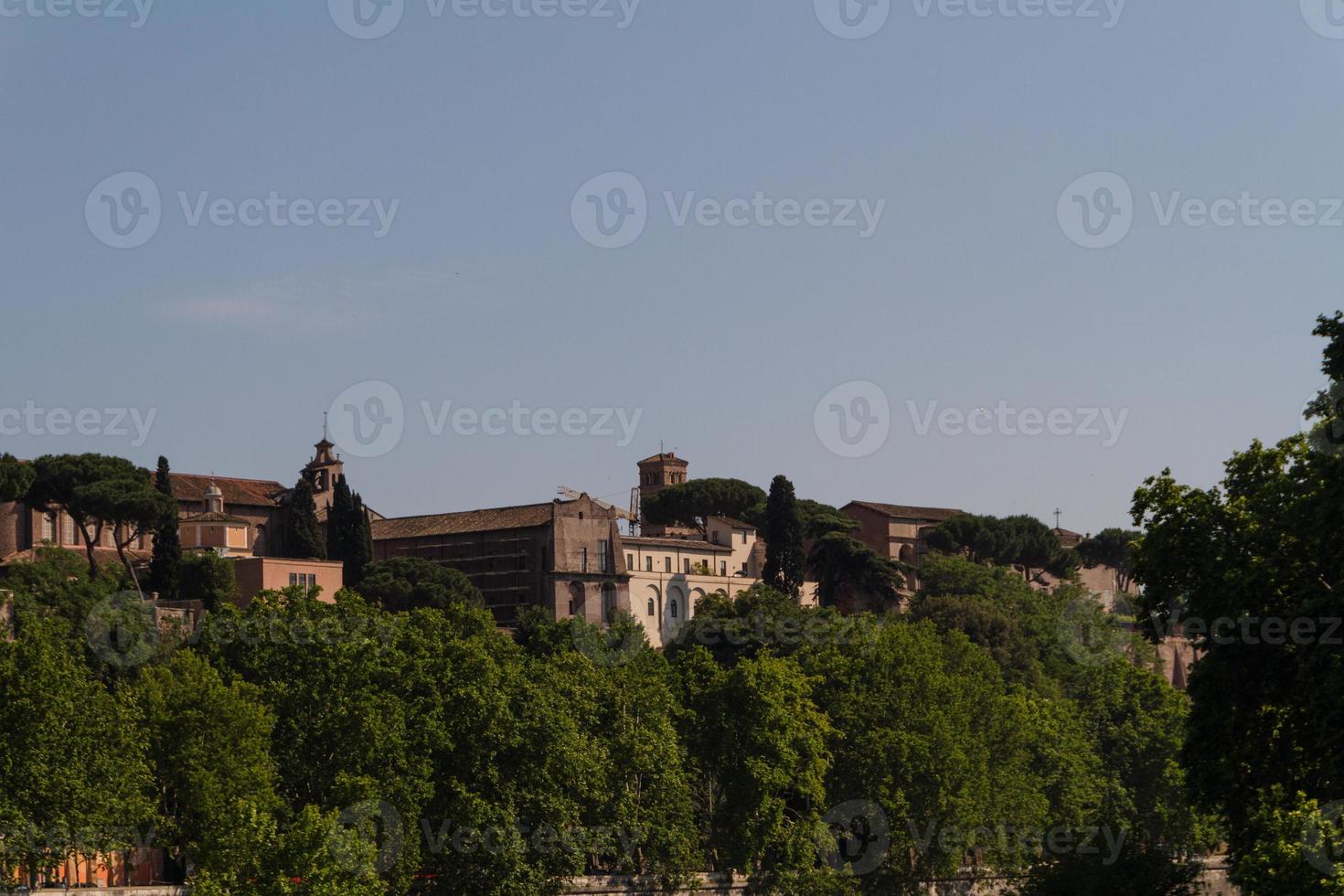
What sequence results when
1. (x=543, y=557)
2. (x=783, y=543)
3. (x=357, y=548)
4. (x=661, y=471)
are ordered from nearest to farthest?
(x=357, y=548) → (x=783, y=543) → (x=543, y=557) → (x=661, y=471)

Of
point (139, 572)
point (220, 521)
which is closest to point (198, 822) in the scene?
point (139, 572)

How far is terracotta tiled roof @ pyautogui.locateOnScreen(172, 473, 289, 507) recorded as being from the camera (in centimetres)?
10550

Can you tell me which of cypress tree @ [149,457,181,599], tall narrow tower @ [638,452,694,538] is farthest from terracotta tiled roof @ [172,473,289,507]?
tall narrow tower @ [638,452,694,538]

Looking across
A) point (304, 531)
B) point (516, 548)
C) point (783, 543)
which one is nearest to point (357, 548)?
point (304, 531)

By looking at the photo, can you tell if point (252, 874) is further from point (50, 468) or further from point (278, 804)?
point (50, 468)

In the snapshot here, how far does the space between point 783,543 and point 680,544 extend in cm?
1235

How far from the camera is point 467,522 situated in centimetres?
10606

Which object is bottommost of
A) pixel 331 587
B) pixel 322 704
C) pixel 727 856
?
pixel 727 856

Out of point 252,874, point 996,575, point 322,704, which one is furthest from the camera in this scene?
point 996,575

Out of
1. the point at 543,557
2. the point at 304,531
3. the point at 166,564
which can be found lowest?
the point at 166,564

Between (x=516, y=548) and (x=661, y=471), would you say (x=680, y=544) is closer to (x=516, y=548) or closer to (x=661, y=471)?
(x=516, y=548)

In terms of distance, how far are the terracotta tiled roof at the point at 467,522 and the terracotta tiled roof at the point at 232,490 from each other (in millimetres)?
6032

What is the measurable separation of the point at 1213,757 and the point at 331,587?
69.3 meters

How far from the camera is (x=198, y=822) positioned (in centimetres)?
4438
